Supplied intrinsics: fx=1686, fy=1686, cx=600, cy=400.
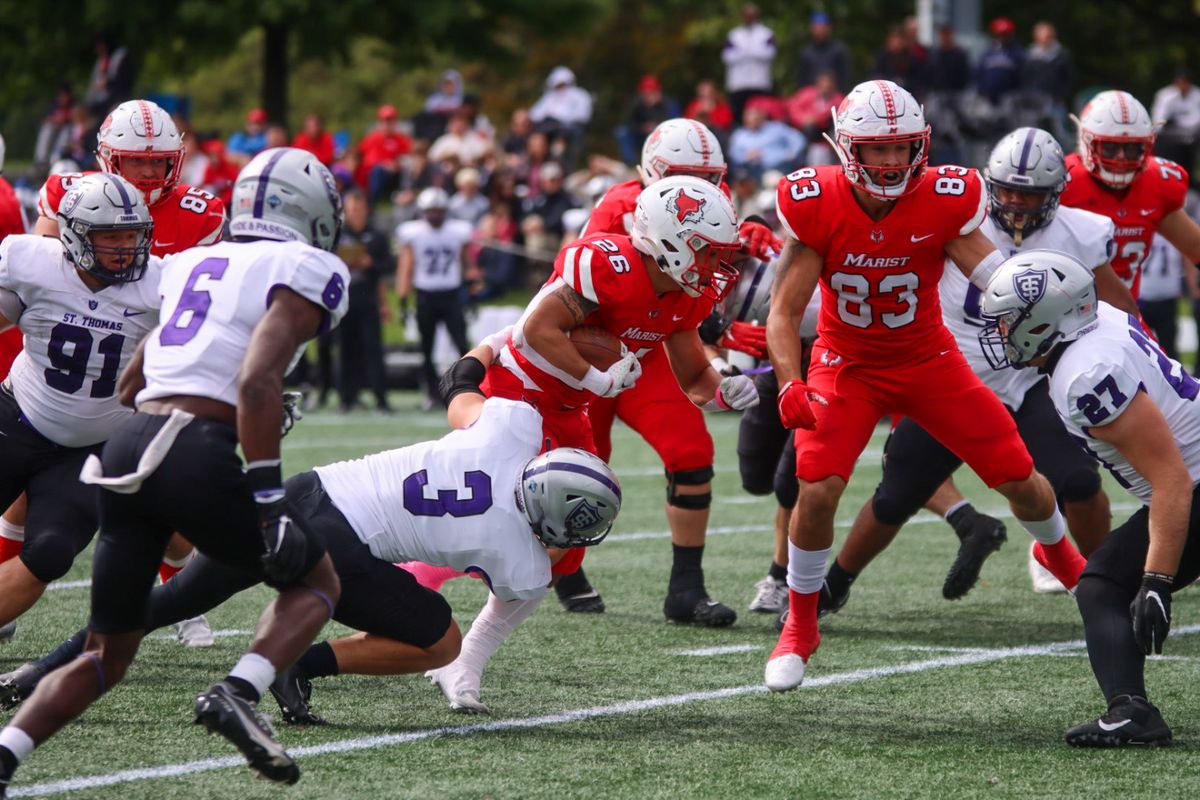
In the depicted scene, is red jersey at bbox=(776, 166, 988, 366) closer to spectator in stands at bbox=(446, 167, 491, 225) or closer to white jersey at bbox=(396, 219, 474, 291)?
white jersey at bbox=(396, 219, 474, 291)

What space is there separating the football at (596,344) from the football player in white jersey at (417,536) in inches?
26.5

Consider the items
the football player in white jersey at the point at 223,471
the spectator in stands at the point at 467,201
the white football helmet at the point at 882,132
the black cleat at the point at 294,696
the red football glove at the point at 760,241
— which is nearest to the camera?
the football player in white jersey at the point at 223,471

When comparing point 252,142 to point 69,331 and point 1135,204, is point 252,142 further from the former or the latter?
point 69,331

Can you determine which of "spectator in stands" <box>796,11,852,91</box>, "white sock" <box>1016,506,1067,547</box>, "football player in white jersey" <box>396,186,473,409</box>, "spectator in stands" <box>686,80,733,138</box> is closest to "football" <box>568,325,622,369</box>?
"white sock" <box>1016,506,1067,547</box>

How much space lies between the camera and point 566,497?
4.37 m

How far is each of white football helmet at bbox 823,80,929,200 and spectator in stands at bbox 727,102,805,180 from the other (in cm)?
1148

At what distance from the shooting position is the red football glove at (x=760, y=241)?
6363 mm

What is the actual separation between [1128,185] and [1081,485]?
150 cm

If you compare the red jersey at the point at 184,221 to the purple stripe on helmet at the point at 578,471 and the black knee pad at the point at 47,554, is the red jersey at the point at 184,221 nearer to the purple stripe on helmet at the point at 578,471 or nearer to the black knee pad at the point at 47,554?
the black knee pad at the point at 47,554

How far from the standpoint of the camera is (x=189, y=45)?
2305cm

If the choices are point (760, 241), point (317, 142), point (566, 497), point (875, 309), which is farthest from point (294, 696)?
point (317, 142)

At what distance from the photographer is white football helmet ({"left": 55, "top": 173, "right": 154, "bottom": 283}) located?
178 inches

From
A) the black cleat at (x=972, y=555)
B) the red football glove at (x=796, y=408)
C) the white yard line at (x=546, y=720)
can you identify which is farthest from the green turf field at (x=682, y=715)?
the red football glove at (x=796, y=408)

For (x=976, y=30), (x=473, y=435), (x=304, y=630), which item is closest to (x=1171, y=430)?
(x=473, y=435)
